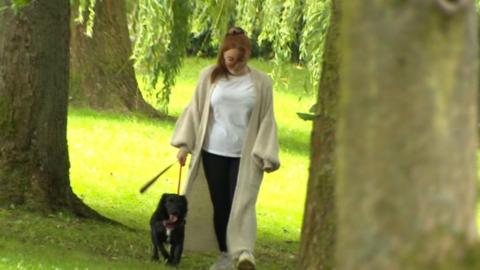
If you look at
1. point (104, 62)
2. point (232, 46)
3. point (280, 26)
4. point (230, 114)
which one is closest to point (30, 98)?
point (230, 114)

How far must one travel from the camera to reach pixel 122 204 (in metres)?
16.4

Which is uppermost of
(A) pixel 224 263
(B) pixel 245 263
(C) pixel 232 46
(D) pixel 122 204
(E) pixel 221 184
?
(C) pixel 232 46

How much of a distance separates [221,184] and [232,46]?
111 centimetres

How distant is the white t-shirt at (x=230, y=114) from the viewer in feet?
32.8

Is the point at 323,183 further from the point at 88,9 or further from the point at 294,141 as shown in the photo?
the point at 294,141

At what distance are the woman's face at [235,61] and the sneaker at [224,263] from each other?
147cm

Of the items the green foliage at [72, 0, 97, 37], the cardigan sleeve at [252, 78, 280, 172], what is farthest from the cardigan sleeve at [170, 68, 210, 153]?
the green foliage at [72, 0, 97, 37]

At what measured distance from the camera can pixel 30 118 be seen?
12164 mm

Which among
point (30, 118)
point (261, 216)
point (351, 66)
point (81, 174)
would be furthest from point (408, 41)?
point (81, 174)

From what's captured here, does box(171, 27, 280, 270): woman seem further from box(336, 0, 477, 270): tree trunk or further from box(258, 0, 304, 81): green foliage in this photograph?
box(258, 0, 304, 81): green foliage

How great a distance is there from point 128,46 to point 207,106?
1533cm

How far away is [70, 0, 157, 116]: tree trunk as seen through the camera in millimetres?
24875

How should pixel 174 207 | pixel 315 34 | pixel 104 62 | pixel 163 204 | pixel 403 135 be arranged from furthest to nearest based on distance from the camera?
pixel 104 62
pixel 315 34
pixel 163 204
pixel 174 207
pixel 403 135

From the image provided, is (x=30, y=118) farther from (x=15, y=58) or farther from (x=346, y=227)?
(x=346, y=227)
